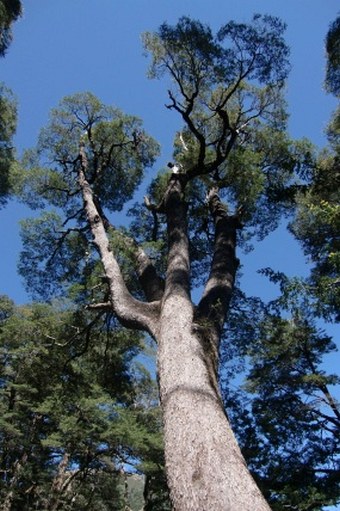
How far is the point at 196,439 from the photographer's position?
119 inches

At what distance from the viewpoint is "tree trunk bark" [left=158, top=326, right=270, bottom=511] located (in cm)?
257

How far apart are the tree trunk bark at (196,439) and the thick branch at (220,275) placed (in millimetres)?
641

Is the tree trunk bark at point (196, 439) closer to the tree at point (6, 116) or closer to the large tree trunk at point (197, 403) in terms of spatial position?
the large tree trunk at point (197, 403)

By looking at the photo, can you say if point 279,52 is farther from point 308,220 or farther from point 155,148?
point 308,220

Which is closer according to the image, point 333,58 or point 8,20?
point 333,58

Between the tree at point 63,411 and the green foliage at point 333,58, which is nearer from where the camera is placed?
the green foliage at point 333,58

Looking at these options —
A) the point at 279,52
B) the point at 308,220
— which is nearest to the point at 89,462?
the point at 308,220

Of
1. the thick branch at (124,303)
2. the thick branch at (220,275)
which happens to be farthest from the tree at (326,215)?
the thick branch at (124,303)

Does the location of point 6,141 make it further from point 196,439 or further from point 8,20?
point 196,439

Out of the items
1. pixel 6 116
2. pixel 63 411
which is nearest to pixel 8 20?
pixel 6 116

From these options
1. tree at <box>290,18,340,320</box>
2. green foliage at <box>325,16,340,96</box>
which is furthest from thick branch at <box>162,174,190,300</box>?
green foliage at <box>325,16,340,96</box>

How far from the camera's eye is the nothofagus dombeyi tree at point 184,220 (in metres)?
3.10

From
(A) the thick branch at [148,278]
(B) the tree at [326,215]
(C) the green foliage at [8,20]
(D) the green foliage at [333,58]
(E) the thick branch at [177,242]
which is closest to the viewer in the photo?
(B) the tree at [326,215]

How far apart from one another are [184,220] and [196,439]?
12.8 feet
